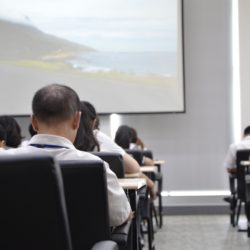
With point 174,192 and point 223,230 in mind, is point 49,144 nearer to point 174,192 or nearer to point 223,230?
point 223,230

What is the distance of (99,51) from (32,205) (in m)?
5.38

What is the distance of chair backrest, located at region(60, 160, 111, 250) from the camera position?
5.10 feet

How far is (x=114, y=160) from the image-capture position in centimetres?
259

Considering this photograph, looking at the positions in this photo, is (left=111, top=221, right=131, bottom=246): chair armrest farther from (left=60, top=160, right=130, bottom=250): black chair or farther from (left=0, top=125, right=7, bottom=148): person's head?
(left=0, top=125, right=7, bottom=148): person's head

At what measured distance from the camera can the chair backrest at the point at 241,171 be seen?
4.73m

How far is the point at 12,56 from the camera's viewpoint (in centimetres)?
640

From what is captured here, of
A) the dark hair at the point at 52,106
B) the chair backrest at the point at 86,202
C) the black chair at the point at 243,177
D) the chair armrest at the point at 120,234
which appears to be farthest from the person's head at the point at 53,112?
the black chair at the point at 243,177

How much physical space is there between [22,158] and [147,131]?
18.0 feet

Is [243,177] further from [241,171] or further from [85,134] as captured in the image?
[85,134]

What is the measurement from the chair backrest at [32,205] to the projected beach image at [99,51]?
5.18 m

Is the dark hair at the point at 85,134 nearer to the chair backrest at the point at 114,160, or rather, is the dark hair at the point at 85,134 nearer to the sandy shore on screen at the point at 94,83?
the chair backrest at the point at 114,160

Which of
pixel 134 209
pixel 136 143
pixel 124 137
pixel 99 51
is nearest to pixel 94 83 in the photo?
pixel 99 51

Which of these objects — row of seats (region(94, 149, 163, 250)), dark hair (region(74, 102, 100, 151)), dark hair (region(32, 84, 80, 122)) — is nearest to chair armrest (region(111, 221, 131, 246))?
dark hair (region(32, 84, 80, 122))

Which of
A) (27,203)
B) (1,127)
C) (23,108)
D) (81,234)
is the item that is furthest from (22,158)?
(23,108)
